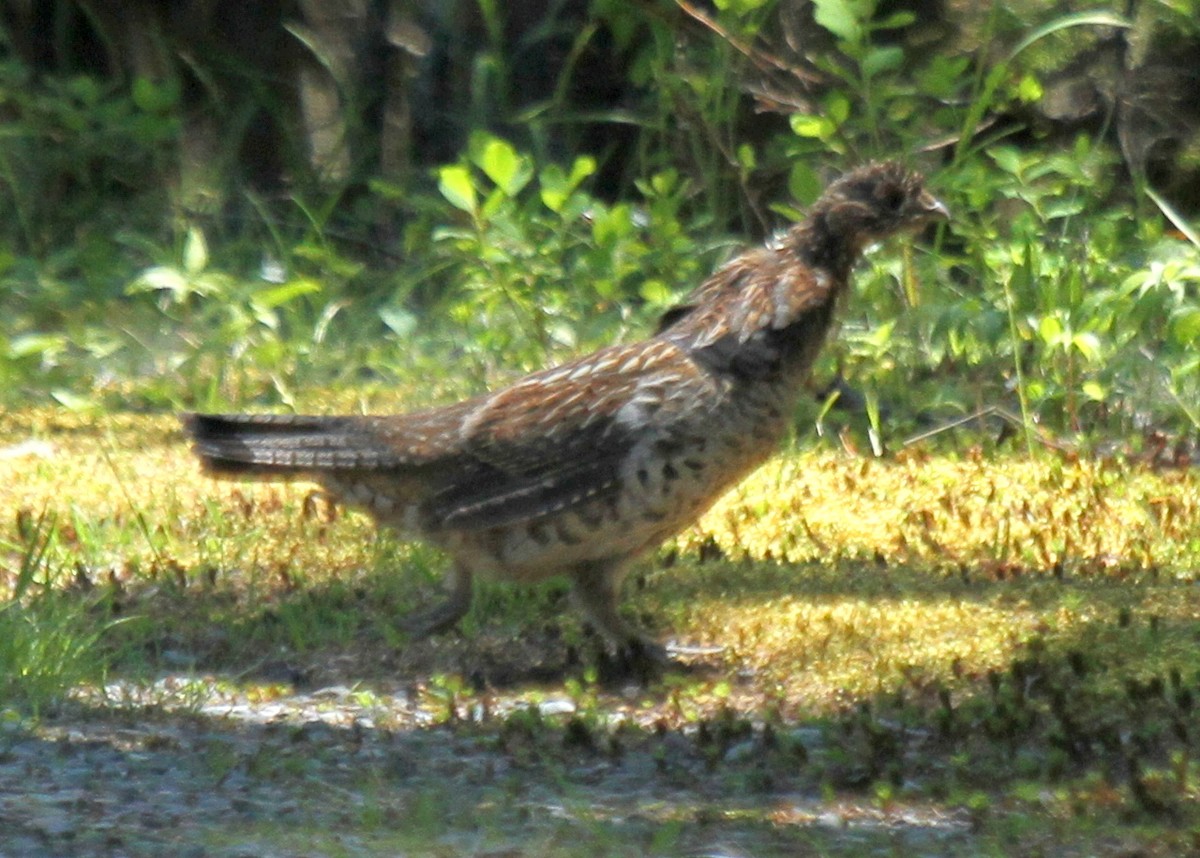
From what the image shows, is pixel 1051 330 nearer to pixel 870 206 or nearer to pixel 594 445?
pixel 870 206

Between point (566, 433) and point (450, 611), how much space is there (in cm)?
61

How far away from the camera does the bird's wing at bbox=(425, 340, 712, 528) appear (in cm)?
567

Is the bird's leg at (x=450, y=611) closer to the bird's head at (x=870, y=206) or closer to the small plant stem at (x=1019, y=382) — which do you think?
the bird's head at (x=870, y=206)

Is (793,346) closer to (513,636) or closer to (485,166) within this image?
(513,636)

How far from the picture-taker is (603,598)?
18.9 feet

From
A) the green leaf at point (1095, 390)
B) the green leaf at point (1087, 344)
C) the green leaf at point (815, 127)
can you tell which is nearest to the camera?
the green leaf at point (1087, 344)

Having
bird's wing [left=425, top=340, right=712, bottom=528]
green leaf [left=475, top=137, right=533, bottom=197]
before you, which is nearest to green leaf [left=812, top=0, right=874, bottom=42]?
green leaf [left=475, top=137, right=533, bottom=197]

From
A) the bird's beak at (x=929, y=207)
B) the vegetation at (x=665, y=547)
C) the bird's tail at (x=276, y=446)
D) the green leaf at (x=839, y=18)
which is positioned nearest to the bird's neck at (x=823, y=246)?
the bird's beak at (x=929, y=207)

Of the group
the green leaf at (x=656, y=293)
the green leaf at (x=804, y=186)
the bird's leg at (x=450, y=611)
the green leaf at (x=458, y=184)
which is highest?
the green leaf at (x=458, y=184)

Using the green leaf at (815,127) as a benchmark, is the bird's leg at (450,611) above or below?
below

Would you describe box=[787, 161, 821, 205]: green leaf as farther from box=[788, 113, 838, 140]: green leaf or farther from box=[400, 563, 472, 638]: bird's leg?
box=[400, 563, 472, 638]: bird's leg

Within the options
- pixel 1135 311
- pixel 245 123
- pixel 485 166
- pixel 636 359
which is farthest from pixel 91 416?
pixel 1135 311

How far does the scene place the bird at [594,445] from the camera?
5648 mm

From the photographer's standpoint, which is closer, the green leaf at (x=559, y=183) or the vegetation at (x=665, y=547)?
the vegetation at (x=665, y=547)
